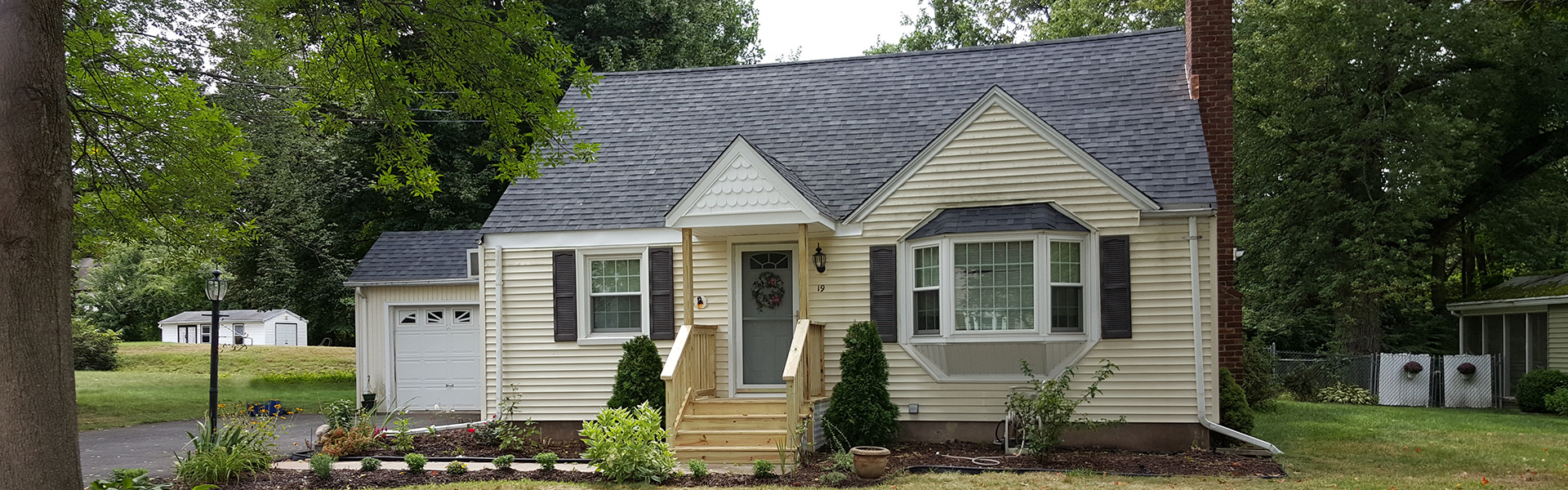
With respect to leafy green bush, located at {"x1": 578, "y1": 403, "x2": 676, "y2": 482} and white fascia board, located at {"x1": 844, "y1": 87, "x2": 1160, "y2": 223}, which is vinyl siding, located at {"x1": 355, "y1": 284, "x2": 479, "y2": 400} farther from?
white fascia board, located at {"x1": 844, "y1": 87, "x2": 1160, "y2": 223}

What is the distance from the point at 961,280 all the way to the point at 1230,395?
3462 mm

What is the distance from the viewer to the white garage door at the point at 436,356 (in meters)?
17.1

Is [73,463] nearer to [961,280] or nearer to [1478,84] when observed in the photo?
[961,280]

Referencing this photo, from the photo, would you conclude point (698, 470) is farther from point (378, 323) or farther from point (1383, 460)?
point (378, 323)

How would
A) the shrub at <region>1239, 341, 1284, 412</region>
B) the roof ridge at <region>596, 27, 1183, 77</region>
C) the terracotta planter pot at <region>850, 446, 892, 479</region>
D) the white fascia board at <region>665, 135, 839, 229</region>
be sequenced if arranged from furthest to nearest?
the shrub at <region>1239, 341, 1284, 412</region> < the roof ridge at <region>596, 27, 1183, 77</region> < the white fascia board at <region>665, 135, 839, 229</region> < the terracotta planter pot at <region>850, 446, 892, 479</region>

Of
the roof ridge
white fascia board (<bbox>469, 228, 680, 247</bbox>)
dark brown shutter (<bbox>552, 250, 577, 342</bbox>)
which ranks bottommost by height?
dark brown shutter (<bbox>552, 250, 577, 342</bbox>)

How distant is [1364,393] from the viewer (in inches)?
854

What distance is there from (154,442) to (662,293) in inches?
287

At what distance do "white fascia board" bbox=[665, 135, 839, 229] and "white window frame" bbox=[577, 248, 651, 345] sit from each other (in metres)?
1.42

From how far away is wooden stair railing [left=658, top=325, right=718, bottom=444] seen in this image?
446 inches

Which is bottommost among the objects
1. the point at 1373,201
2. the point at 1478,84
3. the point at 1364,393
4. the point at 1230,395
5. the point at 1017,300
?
the point at 1364,393

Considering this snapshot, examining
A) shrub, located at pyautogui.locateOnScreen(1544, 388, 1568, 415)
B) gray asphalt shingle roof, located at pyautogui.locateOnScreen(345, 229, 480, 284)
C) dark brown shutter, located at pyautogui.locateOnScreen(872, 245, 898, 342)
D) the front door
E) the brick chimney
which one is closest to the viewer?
dark brown shutter, located at pyautogui.locateOnScreen(872, 245, 898, 342)

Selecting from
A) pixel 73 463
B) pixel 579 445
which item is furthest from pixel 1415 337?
pixel 73 463

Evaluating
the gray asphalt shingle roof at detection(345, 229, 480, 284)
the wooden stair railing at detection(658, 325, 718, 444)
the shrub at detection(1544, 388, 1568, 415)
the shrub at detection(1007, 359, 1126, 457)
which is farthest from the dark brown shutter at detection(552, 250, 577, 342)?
the shrub at detection(1544, 388, 1568, 415)
